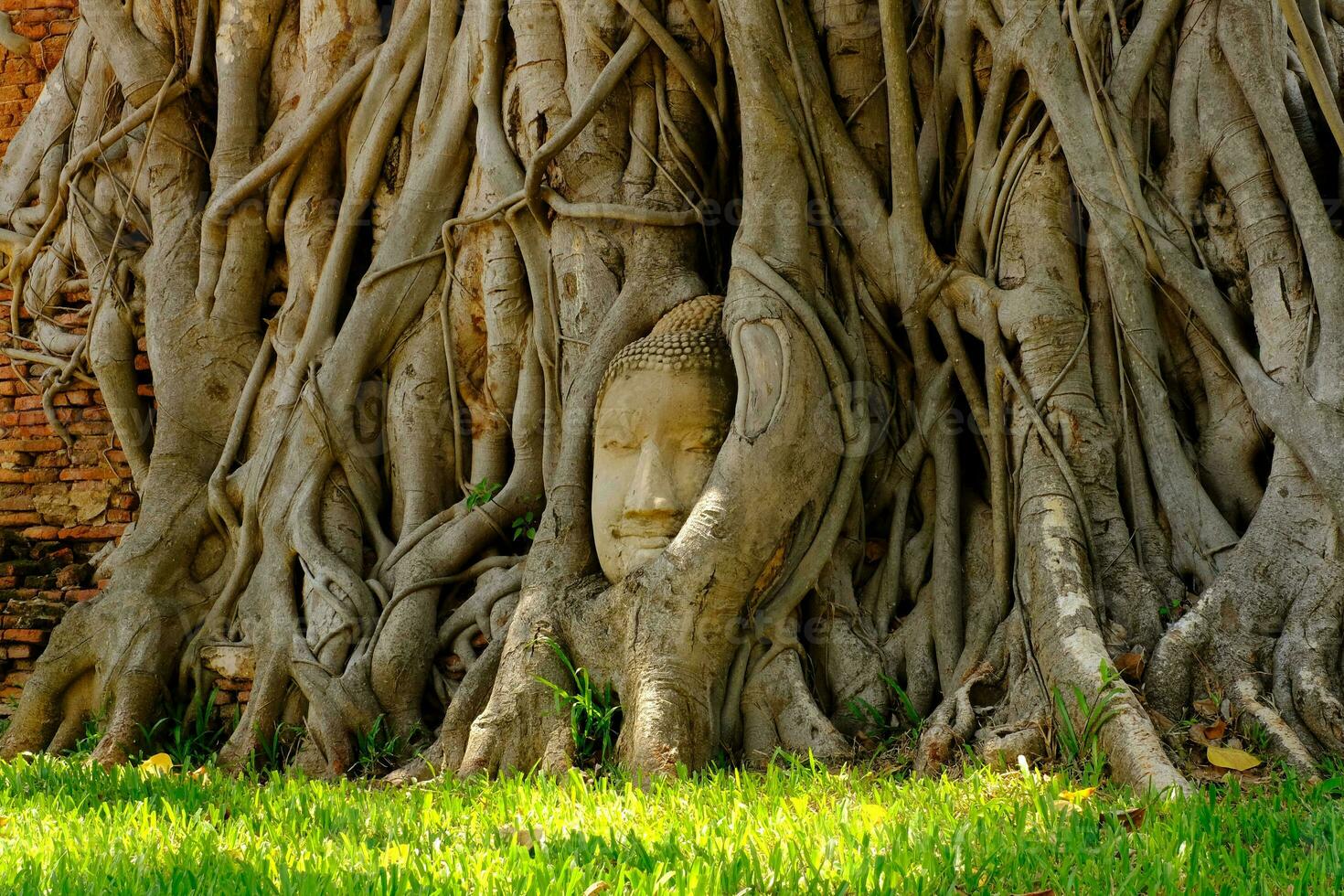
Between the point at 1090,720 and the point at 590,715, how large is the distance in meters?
1.42

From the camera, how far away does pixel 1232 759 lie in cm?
280

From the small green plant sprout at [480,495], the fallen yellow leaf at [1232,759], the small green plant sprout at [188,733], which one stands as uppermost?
the small green plant sprout at [480,495]

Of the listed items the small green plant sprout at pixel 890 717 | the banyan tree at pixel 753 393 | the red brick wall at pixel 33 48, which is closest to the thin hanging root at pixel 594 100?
the banyan tree at pixel 753 393

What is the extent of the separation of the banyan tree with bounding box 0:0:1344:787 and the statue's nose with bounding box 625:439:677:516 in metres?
0.01

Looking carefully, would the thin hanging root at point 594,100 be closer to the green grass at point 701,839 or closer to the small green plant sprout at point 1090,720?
the green grass at point 701,839

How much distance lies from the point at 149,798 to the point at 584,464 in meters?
1.66

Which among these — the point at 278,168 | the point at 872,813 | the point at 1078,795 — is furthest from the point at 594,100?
the point at 1078,795

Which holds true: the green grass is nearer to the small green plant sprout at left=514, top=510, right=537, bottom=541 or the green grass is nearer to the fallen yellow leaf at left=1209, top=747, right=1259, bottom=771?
the fallen yellow leaf at left=1209, top=747, right=1259, bottom=771

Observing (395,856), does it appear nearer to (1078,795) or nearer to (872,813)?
(872,813)

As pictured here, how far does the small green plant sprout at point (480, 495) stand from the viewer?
15.0 ft

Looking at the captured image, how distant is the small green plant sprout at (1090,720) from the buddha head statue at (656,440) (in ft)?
4.23

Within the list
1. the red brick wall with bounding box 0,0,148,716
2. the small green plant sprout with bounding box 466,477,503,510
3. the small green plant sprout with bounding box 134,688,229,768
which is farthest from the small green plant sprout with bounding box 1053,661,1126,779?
the red brick wall with bounding box 0,0,148,716

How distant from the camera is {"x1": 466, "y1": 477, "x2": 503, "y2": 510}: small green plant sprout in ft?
15.0

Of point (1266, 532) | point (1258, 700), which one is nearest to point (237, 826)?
point (1258, 700)
